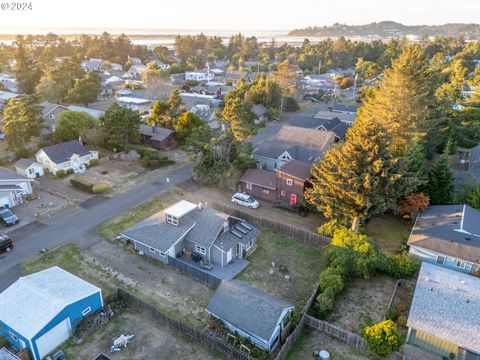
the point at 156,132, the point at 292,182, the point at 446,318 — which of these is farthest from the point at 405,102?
the point at 156,132

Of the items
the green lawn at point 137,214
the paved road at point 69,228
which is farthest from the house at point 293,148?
the paved road at point 69,228

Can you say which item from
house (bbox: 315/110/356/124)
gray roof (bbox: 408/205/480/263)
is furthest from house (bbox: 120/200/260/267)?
house (bbox: 315/110/356/124)

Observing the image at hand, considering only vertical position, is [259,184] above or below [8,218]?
above

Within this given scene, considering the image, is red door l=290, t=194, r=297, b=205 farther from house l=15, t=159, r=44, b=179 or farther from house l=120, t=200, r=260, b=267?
house l=15, t=159, r=44, b=179

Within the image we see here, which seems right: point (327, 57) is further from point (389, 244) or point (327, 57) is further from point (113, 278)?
point (113, 278)

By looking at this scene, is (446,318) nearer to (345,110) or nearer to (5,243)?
(5,243)

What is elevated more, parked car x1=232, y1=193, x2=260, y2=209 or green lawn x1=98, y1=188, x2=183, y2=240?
parked car x1=232, y1=193, x2=260, y2=209

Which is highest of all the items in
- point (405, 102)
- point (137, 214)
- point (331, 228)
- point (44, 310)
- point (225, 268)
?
point (405, 102)
